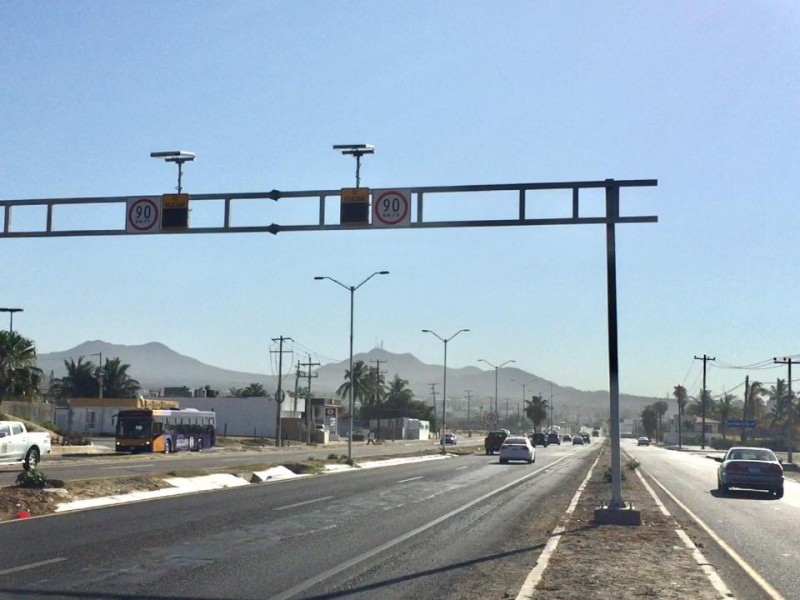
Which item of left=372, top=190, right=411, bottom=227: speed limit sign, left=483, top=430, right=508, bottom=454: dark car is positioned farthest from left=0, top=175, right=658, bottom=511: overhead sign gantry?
left=483, top=430, right=508, bottom=454: dark car

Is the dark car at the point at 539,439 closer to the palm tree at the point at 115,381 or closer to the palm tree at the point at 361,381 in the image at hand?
the palm tree at the point at 361,381

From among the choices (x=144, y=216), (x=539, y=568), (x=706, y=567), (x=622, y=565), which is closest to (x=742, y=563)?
(x=706, y=567)

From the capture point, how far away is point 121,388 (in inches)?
4434

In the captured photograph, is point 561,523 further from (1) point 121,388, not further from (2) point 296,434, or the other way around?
(1) point 121,388

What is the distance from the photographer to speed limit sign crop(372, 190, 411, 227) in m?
20.3

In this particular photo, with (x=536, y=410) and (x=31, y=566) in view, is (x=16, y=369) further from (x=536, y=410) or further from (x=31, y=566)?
(x=536, y=410)

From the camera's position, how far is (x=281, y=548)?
14.8 metres

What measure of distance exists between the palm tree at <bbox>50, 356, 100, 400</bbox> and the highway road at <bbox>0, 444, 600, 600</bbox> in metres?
90.1

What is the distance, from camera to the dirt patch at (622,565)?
36.7 feet

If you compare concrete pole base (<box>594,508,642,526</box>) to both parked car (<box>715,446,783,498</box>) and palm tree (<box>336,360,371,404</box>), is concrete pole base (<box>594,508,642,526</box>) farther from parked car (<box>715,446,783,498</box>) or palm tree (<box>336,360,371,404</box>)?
palm tree (<box>336,360,371,404</box>)

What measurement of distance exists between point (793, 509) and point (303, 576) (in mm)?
17718

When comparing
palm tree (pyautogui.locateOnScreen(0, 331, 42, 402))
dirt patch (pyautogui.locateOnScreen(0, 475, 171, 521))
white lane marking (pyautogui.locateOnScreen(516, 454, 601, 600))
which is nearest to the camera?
white lane marking (pyautogui.locateOnScreen(516, 454, 601, 600))

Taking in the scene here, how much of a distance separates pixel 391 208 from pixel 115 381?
98364mm

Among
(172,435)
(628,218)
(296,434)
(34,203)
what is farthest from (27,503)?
(296,434)
